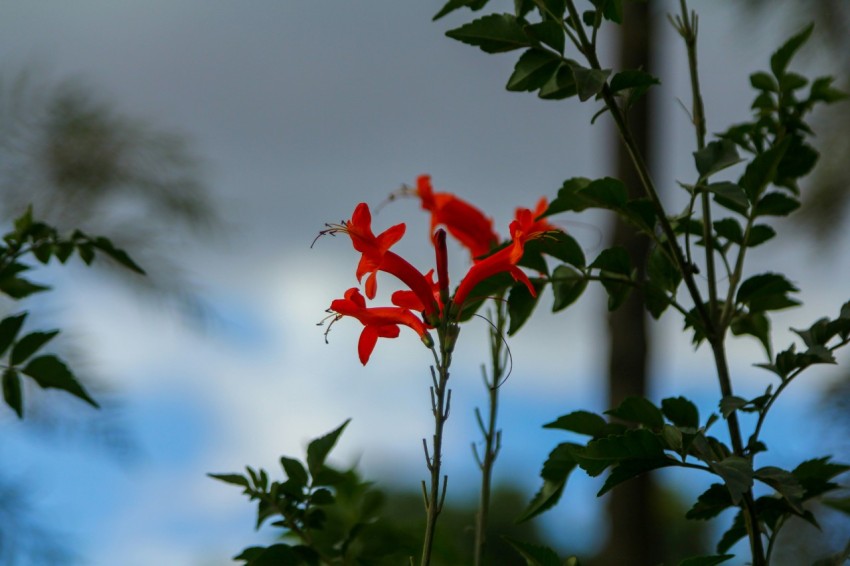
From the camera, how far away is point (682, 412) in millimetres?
749

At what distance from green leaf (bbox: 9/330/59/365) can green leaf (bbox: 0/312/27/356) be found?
14 mm

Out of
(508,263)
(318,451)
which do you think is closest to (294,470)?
(318,451)

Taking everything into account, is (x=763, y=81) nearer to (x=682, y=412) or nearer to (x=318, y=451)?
(x=682, y=412)

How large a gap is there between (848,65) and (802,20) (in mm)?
218

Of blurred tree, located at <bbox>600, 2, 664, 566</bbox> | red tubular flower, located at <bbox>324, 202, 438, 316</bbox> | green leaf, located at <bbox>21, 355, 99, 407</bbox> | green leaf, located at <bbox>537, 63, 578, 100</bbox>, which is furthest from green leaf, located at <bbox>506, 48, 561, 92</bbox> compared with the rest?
blurred tree, located at <bbox>600, 2, 664, 566</bbox>

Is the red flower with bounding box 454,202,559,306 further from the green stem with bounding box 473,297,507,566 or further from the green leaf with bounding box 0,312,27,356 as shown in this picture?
the green leaf with bounding box 0,312,27,356

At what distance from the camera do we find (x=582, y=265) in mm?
804

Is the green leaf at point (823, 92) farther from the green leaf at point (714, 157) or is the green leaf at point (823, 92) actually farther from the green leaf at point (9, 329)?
the green leaf at point (9, 329)

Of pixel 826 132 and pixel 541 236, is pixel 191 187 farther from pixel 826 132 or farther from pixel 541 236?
pixel 541 236

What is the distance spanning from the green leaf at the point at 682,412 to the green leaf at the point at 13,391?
572 millimetres

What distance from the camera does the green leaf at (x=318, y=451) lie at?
0.76 meters

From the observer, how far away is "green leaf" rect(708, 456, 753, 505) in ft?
1.86

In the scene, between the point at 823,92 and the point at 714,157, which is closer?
the point at 714,157

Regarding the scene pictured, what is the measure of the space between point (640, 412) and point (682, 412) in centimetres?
6
